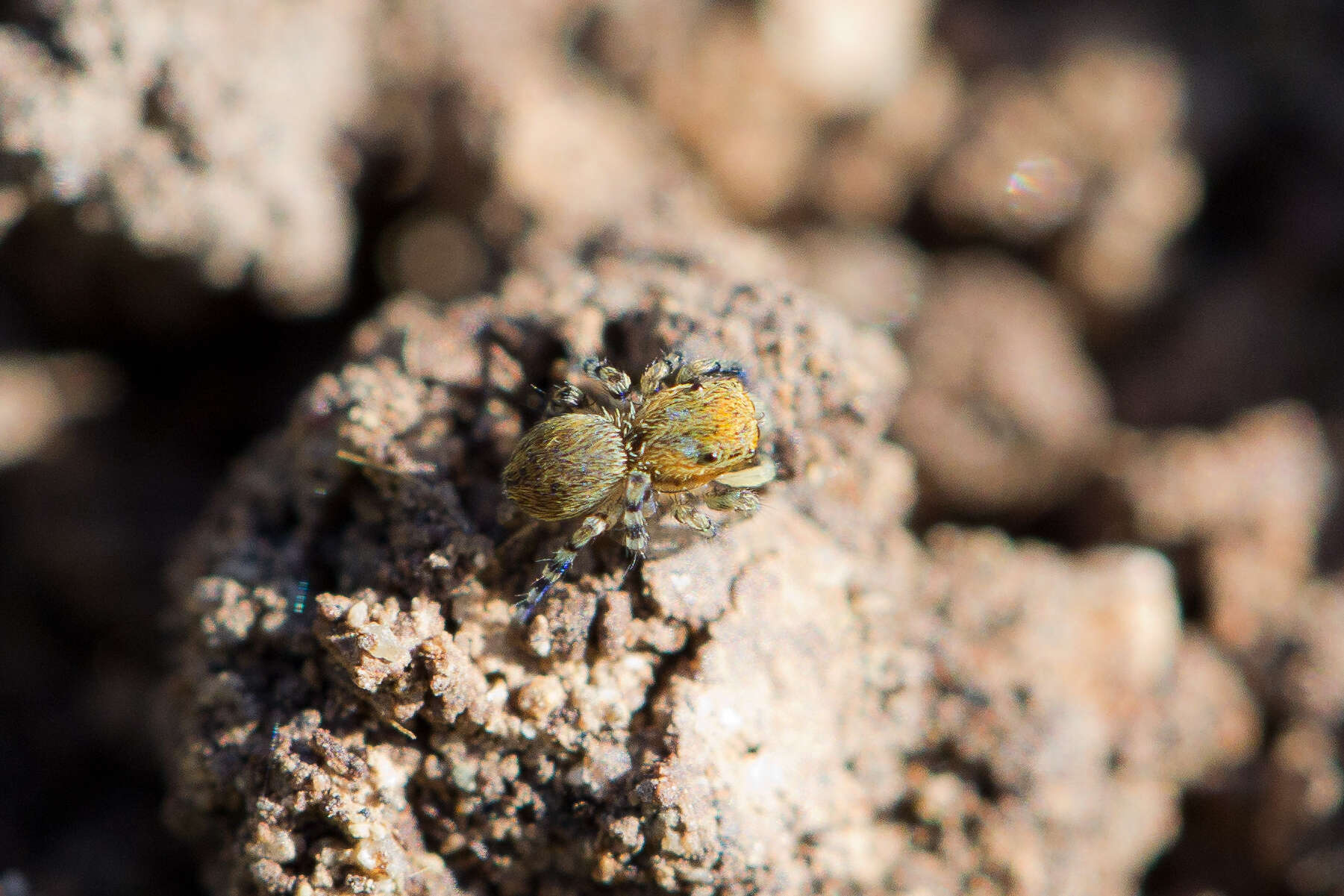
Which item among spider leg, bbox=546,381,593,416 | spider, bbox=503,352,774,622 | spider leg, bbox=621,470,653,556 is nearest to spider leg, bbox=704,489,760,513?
spider, bbox=503,352,774,622

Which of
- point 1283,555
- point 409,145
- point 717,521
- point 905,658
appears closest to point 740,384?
point 717,521

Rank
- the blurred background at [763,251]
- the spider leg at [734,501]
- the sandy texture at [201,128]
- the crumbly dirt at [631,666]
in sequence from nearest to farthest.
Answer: the crumbly dirt at [631,666], the spider leg at [734,501], the sandy texture at [201,128], the blurred background at [763,251]

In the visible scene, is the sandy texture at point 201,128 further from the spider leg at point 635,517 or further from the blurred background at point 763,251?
the spider leg at point 635,517

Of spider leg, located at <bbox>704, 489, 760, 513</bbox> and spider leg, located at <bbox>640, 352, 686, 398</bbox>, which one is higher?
spider leg, located at <bbox>640, 352, 686, 398</bbox>

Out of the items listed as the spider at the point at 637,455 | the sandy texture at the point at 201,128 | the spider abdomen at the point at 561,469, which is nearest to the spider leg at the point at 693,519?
the spider at the point at 637,455

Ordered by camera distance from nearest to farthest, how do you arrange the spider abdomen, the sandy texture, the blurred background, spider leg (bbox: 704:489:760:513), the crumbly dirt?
the crumbly dirt, the spider abdomen, spider leg (bbox: 704:489:760:513), the sandy texture, the blurred background

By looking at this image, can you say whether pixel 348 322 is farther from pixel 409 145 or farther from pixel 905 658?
pixel 905 658

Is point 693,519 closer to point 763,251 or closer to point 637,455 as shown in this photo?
point 637,455

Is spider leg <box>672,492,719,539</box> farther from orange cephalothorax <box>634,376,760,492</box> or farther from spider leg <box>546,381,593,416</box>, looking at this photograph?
spider leg <box>546,381,593,416</box>
